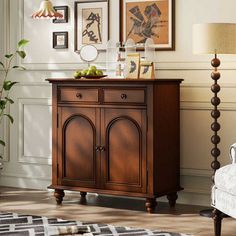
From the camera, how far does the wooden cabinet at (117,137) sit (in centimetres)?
487

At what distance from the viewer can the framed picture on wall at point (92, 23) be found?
18.0 ft

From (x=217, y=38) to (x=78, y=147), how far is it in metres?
1.36

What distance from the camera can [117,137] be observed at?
5000mm

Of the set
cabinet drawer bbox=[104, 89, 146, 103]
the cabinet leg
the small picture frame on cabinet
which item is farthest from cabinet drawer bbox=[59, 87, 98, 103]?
the cabinet leg

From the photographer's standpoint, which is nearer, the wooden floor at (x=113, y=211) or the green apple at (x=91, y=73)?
the wooden floor at (x=113, y=211)

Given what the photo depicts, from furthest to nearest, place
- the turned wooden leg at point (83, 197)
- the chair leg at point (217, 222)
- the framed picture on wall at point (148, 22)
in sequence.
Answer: the turned wooden leg at point (83, 197) → the framed picture on wall at point (148, 22) → the chair leg at point (217, 222)

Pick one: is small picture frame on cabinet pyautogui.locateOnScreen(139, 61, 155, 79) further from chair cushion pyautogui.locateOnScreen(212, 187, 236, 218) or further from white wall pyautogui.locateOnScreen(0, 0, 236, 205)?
chair cushion pyautogui.locateOnScreen(212, 187, 236, 218)

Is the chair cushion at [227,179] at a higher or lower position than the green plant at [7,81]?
lower

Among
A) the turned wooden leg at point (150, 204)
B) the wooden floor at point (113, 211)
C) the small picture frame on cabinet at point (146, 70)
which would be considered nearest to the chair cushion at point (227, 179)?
the wooden floor at point (113, 211)

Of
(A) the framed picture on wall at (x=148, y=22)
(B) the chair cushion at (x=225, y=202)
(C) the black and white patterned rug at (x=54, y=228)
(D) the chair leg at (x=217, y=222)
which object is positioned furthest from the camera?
(A) the framed picture on wall at (x=148, y=22)

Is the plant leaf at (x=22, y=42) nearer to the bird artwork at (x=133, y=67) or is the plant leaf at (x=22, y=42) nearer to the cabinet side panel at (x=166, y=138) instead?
the bird artwork at (x=133, y=67)

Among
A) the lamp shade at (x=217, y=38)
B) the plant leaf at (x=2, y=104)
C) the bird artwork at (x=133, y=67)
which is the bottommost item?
the plant leaf at (x=2, y=104)

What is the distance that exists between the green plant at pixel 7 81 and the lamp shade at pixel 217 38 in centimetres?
161

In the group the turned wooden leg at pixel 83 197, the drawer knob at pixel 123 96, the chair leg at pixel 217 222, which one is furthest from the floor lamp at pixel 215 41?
the turned wooden leg at pixel 83 197
